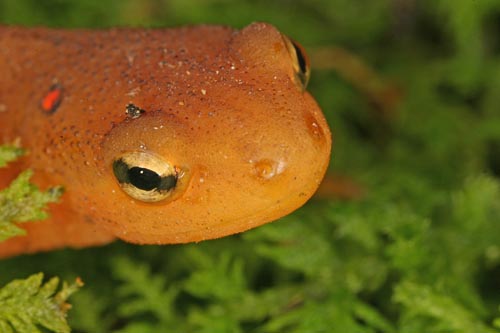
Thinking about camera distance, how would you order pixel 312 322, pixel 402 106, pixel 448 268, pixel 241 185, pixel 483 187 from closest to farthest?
pixel 241 185
pixel 312 322
pixel 448 268
pixel 483 187
pixel 402 106

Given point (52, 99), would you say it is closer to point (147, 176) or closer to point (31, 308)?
point (147, 176)

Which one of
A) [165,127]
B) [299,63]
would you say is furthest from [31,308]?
[299,63]

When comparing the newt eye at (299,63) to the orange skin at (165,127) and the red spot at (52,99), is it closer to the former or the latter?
the orange skin at (165,127)

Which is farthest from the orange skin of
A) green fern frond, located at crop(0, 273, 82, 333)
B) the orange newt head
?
green fern frond, located at crop(0, 273, 82, 333)

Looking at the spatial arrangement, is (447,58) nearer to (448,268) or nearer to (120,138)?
(448,268)

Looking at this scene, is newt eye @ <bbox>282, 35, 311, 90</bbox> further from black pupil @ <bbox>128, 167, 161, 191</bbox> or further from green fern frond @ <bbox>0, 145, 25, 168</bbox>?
green fern frond @ <bbox>0, 145, 25, 168</bbox>

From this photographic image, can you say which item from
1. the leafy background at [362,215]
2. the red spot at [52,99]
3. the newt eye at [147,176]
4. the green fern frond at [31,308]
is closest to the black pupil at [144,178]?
the newt eye at [147,176]

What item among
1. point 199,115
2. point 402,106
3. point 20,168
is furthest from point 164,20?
point 199,115
